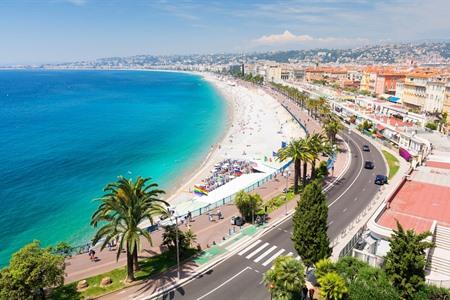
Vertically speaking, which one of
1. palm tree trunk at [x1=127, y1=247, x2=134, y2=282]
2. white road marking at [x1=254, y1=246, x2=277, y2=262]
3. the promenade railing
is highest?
palm tree trunk at [x1=127, y1=247, x2=134, y2=282]

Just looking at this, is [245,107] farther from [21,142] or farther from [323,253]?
[323,253]

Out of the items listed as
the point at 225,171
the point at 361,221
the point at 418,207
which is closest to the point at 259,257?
the point at 361,221

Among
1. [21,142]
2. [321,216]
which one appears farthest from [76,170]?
[321,216]

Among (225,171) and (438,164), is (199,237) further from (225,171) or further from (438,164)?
(438,164)

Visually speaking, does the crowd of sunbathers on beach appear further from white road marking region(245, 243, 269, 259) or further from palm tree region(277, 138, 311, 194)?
white road marking region(245, 243, 269, 259)

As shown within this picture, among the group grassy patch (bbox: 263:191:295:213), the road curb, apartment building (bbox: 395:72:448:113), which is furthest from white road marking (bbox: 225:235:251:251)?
apartment building (bbox: 395:72:448:113)

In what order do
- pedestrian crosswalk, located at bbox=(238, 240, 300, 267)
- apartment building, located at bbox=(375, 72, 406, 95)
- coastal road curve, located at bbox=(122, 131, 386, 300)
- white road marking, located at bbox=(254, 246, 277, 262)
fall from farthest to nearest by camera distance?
apartment building, located at bbox=(375, 72, 406, 95), white road marking, located at bbox=(254, 246, 277, 262), pedestrian crosswalk, located at bbox=(238, 240, 300, 267), coastal road curve, located at bbox=(122, 131, 386, 300)

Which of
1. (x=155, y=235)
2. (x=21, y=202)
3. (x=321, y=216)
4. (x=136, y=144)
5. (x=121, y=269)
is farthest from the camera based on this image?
(x=136, y=144)
